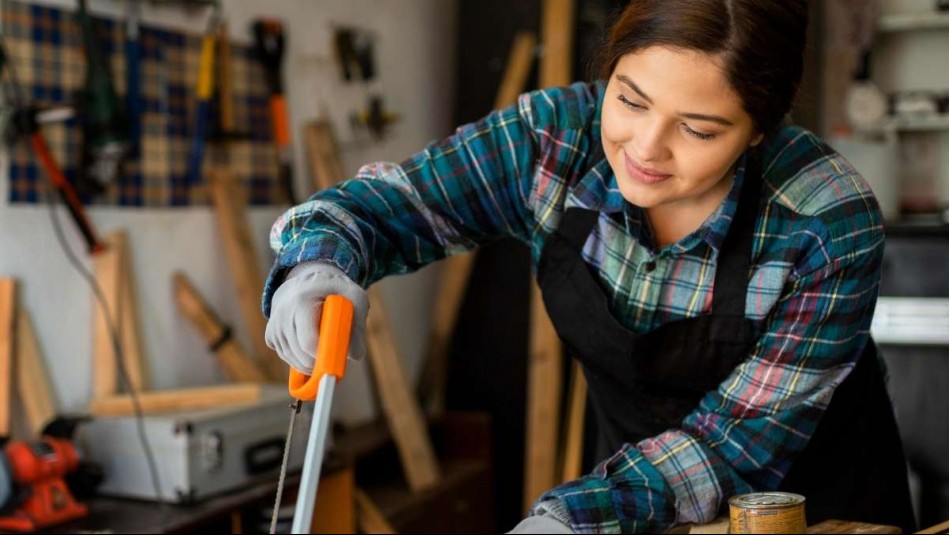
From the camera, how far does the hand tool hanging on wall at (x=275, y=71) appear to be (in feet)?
9.88

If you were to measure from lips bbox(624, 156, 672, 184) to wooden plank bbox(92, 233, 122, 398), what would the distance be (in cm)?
158

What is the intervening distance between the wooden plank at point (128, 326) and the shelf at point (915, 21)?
2.71 m

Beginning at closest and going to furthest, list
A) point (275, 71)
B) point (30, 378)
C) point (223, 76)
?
point (30, 378)
point (223, 76)
point (275, 71)

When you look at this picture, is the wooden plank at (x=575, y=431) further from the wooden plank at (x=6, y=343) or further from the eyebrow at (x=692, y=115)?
the eyebrow at (x=692, y=115)

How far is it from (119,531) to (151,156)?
1.00 metres

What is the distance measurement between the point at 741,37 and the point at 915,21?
2900 millimetres

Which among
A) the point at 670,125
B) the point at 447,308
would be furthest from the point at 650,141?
the point at 447,308

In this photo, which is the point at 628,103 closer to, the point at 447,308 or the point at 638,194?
the point at 638,194

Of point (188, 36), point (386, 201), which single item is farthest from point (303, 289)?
point (188, 36)

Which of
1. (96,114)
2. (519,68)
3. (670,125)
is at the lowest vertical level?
(670,125)

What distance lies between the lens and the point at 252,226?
306cm

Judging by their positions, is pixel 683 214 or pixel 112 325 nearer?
pixel 683 214

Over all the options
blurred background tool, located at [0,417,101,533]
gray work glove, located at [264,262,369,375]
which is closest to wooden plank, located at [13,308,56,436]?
blurred background tool, located at [0,417,101,533]

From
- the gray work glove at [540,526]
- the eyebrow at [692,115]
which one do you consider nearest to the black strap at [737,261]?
the eyebrow at [692,115]
